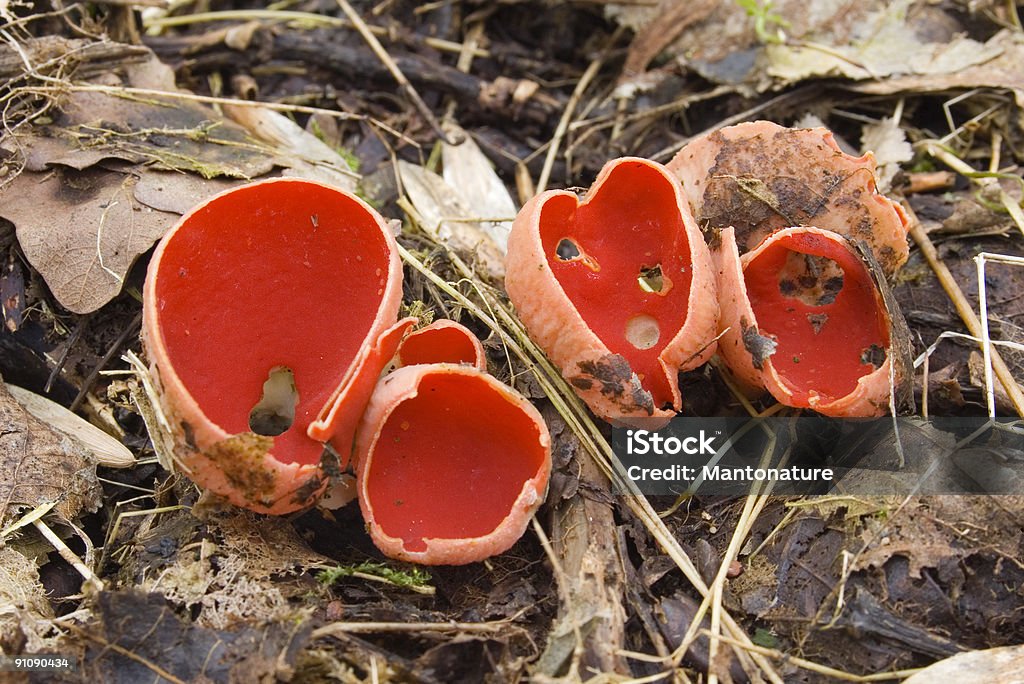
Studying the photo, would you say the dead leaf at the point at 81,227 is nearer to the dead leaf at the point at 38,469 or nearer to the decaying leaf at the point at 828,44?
the dead leaf at the point at 38,469

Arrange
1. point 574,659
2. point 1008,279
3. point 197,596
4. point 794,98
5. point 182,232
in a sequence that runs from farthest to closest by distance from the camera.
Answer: point 794,98 < point 1008,279 < point 182,232 < point 197,596 < point 574,659

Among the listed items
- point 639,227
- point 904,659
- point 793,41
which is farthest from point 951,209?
point 904,659

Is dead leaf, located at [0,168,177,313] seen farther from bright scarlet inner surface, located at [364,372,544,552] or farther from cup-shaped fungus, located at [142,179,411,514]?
bright scarlet inner surface, located at [364,372,544,552]

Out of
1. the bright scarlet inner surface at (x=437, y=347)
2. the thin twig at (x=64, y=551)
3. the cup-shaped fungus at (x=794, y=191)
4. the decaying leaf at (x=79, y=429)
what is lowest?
the thin twig at (x=64, y=551)

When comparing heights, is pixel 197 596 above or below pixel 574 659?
below

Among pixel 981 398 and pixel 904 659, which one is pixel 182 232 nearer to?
pixel 904 659

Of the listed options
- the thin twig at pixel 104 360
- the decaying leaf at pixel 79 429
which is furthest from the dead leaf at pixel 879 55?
the decaying leaf at pixel 79 429
